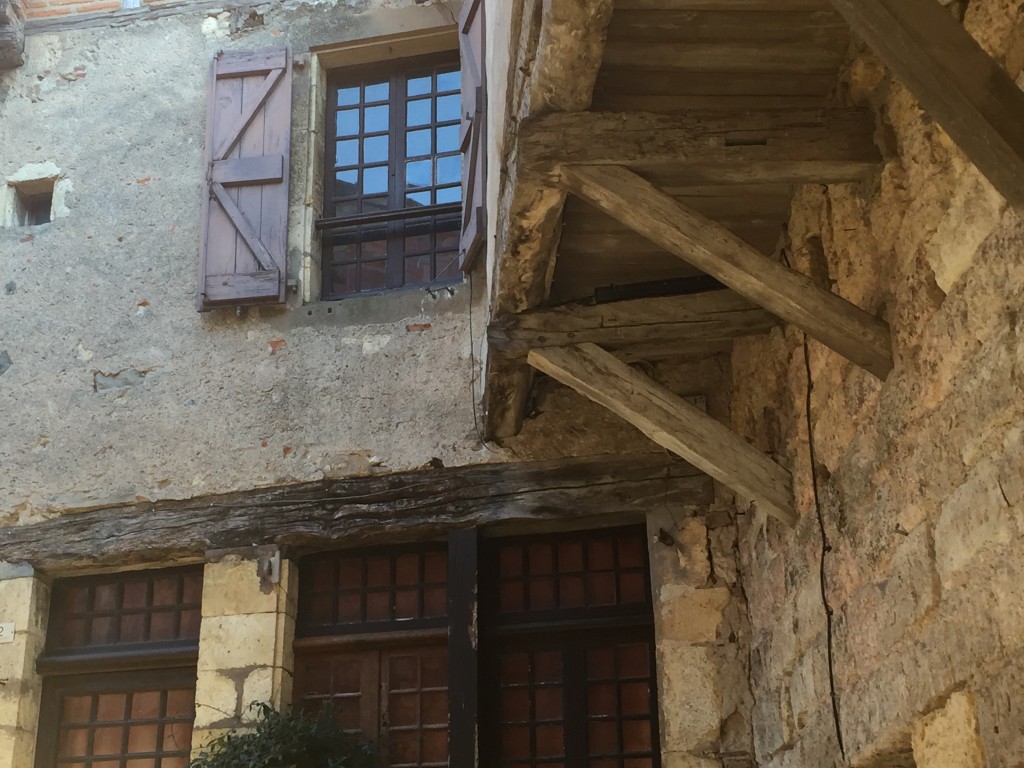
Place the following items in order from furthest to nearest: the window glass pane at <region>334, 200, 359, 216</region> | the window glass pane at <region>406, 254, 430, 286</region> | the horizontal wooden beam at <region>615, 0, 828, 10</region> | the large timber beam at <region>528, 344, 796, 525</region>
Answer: the window glass pane at <region>334, 200, 359, 216</region> → the window glass pane at <region>406, 254, 430, 286</region> → the large timber beam at <region>528, 344, 796, 525</region> → the horizontal wooden beam at <region>615, 0, 828, 10</region>

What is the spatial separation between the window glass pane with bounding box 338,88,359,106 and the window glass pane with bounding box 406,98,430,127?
33cm

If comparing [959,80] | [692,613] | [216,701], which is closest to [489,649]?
[692,613]

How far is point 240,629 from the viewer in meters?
5.02

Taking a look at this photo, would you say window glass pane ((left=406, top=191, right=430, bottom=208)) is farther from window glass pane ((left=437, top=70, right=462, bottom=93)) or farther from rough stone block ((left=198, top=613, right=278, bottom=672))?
rough stone block ((left=198, top=613, right=278, bottom=672))

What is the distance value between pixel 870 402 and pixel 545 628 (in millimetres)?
2366

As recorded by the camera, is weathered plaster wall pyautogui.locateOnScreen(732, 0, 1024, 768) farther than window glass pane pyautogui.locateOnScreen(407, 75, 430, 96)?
No

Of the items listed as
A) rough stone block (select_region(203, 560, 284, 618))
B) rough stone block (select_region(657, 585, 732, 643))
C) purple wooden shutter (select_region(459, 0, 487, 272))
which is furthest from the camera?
purple wooden shutter (select_region(459, 0, 487, 272))

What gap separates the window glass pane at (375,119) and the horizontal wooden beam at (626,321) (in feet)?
9.03

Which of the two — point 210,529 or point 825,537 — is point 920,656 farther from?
point 210,529

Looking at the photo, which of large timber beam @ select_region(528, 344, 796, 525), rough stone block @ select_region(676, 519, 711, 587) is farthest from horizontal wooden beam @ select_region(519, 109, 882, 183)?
rough stone block @ select_region(676, 519, 711, 587)

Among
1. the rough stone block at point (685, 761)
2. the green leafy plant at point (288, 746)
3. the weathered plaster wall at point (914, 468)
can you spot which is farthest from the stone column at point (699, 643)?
the green leafy plant at point (288, 746)

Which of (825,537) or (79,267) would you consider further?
A: (79,267)

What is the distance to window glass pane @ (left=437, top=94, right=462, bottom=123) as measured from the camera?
6172 millimetres

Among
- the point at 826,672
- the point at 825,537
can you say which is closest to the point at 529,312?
the point at 825,537
